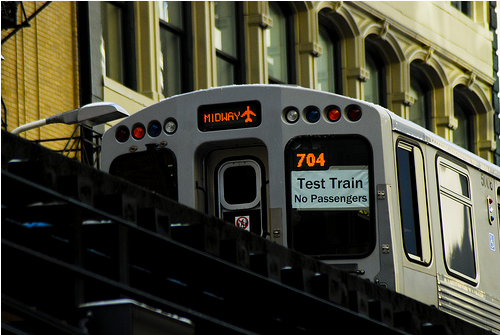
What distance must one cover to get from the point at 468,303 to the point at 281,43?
1482 cm

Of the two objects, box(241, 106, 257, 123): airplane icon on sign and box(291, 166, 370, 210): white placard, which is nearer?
box(291, 166, 370, 210): white placard

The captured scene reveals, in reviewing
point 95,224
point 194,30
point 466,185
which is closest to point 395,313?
point 95,224

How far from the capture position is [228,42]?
2308cm

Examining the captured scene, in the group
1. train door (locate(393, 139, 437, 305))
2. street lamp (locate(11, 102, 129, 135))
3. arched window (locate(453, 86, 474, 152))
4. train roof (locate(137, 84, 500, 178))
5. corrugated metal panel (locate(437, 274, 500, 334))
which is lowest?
corrugated metal panel (locate(437, 274, 500, 334))

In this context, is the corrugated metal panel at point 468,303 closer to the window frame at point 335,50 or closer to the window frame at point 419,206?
the window frame at point 419,206

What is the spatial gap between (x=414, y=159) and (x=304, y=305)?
5.61m

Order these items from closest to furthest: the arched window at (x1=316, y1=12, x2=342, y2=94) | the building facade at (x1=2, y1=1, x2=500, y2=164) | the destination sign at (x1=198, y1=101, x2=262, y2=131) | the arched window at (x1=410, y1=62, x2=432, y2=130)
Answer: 1. the destination sign at (x1=198, y1=101, x2=262, y2=131)
2. the building facade at (x1=2, y1=1, x2=500, y2=164)
3. the arched window at (x1=316, y1=12, x2=342, y2=94)
4. the arched window at (x1=410, y1=62, x2=432, y2=130)

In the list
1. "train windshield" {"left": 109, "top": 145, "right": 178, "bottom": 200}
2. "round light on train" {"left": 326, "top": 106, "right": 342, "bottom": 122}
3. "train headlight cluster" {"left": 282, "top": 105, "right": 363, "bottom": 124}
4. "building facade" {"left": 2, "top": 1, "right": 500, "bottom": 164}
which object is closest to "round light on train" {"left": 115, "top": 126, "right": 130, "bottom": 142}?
"train windshield" {"left": 109, "top": 145, "right": 178, "bottom": 200}

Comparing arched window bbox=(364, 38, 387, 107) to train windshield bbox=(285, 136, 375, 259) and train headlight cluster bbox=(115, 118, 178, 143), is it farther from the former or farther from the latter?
train windshield bbox=(285, 136, 375, 259)

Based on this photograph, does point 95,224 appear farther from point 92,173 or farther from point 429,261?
point 429,261

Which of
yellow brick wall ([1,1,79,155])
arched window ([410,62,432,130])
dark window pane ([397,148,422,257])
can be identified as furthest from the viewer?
arched window ([410,62,432,130])

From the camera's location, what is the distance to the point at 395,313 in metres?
5.02

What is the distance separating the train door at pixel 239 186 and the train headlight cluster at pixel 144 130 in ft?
1.47

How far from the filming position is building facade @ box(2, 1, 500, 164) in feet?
65.4
